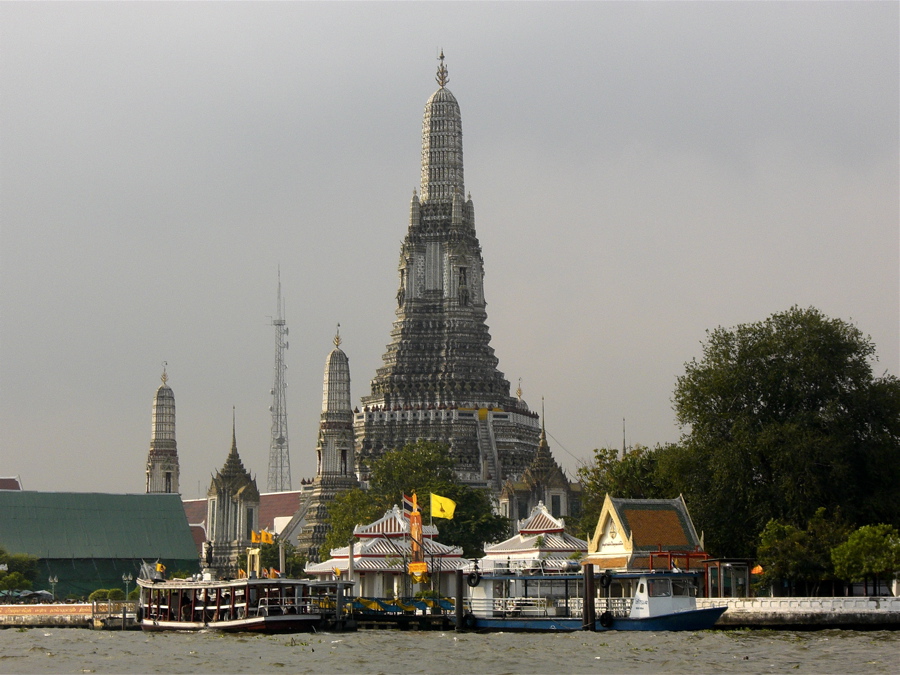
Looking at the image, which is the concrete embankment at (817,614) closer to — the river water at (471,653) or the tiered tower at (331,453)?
the river water at (471,653)

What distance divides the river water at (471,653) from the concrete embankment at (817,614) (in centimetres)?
112

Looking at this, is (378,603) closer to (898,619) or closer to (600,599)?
(600,599)

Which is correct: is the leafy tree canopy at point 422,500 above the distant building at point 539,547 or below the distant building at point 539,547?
above

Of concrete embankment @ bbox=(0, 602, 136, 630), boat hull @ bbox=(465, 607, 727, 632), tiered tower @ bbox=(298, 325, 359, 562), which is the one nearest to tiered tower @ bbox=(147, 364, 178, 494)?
tiered tower @ bbox=(298, 325, 359, 562)

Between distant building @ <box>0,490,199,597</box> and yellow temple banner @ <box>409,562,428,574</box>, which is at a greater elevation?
distant building @ <box>0,490,199,597</box>

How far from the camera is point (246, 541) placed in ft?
380

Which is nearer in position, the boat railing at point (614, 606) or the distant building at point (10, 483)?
the boat railing at point (614, 606)

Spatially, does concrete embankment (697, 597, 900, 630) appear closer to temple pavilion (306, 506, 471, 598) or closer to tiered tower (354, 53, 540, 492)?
temple pavilion (306, 506, 471, 598)

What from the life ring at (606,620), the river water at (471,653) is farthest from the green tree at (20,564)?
the life ring at (606,620)

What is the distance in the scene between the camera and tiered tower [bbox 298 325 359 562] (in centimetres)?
11425

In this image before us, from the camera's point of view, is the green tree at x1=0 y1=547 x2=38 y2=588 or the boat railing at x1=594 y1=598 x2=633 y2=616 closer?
the boat railing at x1=594 y1=598 x2=633 y2=616

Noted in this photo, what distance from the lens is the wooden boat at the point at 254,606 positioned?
195 feet

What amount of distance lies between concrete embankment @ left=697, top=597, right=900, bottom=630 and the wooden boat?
1345 centimetres

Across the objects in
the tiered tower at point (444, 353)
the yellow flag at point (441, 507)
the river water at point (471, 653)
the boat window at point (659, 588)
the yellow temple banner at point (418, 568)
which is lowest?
the river water at point (471, 653)
